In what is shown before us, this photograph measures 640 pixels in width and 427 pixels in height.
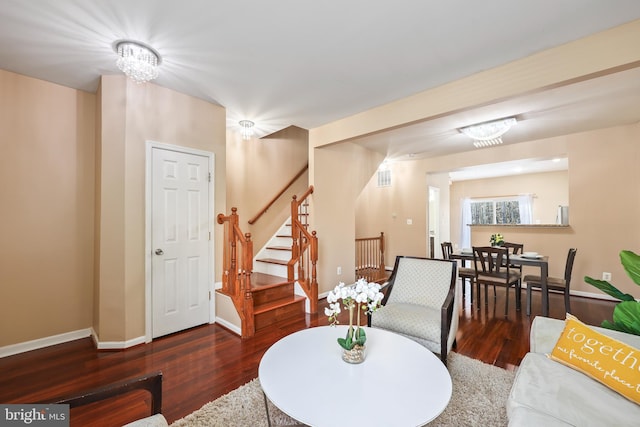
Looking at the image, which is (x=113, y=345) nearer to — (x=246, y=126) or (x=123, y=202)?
(x=123, y=202)

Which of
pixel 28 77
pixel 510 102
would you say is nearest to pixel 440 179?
pixel 510 102

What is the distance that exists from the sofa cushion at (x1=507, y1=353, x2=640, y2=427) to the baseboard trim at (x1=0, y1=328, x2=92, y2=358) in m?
3.82

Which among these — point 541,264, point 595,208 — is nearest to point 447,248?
point 541,264

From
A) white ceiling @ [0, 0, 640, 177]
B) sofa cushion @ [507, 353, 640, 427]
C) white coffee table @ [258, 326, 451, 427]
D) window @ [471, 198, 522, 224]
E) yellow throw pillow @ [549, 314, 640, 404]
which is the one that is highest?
white ceiling @ [0, 0, 640, 177]

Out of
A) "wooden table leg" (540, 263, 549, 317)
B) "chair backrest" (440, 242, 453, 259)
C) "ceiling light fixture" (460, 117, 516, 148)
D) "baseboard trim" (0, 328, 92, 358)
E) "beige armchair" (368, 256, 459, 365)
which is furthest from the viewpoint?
"chair backrest" (440, 242, 453, 259)

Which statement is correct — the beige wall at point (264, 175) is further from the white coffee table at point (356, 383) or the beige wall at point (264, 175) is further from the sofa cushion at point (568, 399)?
the sofa cushion at point (568, 399)

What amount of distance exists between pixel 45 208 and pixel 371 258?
5.17 meters

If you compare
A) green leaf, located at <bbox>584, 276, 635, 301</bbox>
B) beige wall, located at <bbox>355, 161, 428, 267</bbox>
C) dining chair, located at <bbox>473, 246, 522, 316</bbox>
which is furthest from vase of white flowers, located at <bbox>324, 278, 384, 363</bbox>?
beige wall, located at <bbox>355, 161, 428, 267</bbox>

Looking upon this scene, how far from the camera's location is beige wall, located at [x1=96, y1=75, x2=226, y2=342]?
266 cm

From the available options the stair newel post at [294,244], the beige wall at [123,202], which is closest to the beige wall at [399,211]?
the stair newel post at [294,244]

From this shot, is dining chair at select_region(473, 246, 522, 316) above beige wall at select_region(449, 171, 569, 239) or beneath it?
beneath

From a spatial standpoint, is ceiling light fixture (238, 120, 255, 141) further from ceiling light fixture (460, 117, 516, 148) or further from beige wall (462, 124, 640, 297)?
beige wall (462, 124, 640, 297)

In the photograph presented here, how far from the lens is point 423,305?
8.48ft

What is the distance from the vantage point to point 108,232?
2.66 m
